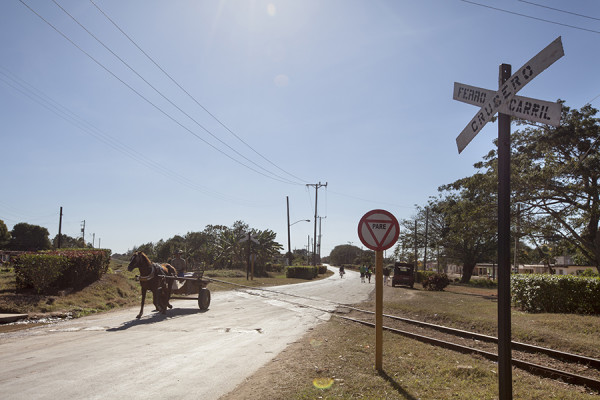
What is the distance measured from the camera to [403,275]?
120ft

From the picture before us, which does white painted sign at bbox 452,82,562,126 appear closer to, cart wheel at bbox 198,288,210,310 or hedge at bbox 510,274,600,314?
cart wheel at bbox 198,288,210,310

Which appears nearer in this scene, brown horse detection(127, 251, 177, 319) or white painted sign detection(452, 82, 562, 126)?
white painted sign detection(452, 82, 562, 126)

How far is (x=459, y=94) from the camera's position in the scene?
13.2 feet

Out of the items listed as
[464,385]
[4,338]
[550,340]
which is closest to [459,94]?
[464,385]

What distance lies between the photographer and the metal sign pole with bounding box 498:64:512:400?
329 cm

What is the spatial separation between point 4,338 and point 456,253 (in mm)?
48630

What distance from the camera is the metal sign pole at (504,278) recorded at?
3.29 metres

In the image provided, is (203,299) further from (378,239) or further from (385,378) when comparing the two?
(385,378)

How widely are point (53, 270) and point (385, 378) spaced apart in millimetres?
12648

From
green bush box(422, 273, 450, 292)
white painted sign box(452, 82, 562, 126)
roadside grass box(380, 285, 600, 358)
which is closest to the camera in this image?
white painted sign box(452, 82, 562, 126)

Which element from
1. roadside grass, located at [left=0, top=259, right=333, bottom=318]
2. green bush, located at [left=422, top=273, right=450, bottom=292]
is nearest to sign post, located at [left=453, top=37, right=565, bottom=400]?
roadside grass, located at [left=0, top=259, right=333, bottom=318]

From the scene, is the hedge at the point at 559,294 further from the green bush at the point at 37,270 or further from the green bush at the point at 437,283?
the green bush at the point at 37,270

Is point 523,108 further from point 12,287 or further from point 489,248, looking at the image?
point 489,248

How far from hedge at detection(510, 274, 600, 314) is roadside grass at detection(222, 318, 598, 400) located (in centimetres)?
875
